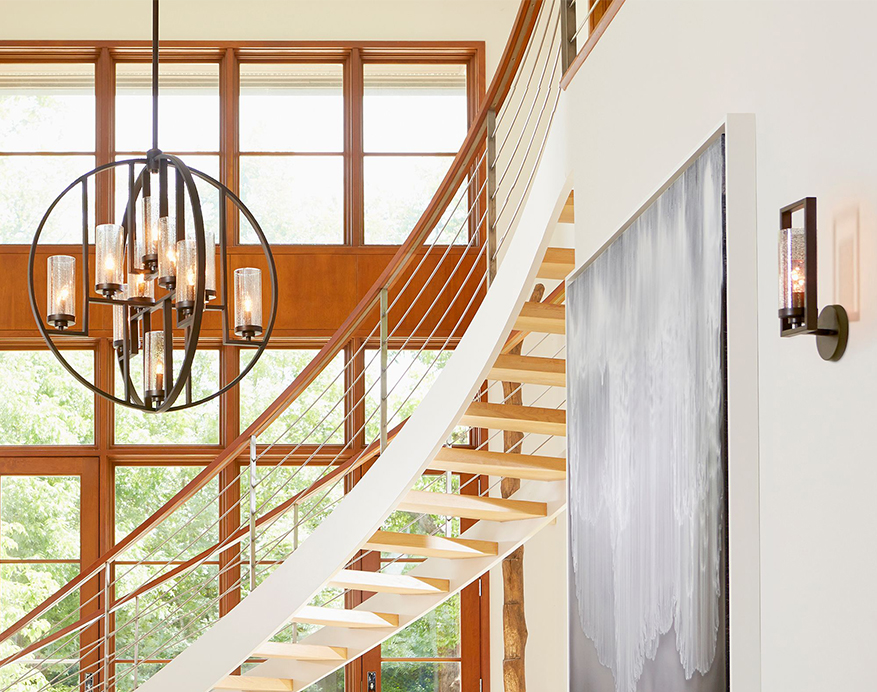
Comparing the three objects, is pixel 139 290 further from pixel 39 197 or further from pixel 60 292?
pixel 39 197

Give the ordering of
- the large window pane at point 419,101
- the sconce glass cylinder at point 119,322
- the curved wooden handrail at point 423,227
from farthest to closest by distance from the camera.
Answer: the large window pane at point 419,101 < the curved wooden handrail at point 423,227 < the sconce glass cylinder at point 119,322

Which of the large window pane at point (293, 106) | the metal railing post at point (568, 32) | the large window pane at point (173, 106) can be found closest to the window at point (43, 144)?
the large window pane at point (173, 106)

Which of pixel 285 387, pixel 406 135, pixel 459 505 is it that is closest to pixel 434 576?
pixel 459 505

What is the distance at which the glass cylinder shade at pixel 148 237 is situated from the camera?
9.56 ft

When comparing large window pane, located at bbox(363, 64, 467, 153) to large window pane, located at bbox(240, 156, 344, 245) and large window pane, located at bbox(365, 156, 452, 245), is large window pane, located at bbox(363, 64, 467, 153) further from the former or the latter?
large window pane, located at bbox(240, 156, 344, 245)

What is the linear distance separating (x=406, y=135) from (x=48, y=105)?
2519mm

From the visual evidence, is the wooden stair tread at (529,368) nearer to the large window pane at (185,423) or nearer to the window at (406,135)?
the window at (406,135)

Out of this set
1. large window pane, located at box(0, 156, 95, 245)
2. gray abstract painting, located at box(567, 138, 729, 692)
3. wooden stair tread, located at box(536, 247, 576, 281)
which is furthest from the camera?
large window pane, located at box(0, 156, 95, 245)

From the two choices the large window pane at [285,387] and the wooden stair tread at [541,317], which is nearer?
the wooden stair tread at [541,317]

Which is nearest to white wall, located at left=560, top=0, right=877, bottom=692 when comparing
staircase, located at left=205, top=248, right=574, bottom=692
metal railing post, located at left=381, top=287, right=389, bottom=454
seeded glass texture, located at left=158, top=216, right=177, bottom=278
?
seeded glass texture, located at left=158, top=216, right=177, bottom=278

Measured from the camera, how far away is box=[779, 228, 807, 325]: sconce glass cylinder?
3.92 ft

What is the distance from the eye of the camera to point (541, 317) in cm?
360

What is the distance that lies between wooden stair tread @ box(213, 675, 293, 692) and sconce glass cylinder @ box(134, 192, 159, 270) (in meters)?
2.34

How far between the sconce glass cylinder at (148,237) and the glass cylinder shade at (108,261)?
0.23 feet
